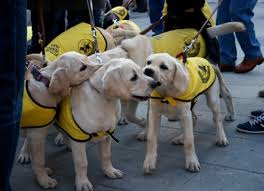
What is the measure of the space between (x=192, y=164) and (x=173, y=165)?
17cm

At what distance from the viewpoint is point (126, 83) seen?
278 centimetres

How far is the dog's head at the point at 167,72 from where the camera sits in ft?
9.88

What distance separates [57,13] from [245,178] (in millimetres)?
2553

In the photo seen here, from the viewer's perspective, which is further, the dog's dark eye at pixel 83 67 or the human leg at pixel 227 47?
the human leg at pixel 227 47

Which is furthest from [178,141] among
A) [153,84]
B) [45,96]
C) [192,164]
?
[45,96]

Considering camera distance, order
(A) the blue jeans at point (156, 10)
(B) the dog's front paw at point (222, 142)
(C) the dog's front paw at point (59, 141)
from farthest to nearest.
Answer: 1. (A) the blue jeans at point (156, 10)
2. (C) the dog's front paw at point (59, 141)
3. (B) the dog's front paw at point (222, 142)

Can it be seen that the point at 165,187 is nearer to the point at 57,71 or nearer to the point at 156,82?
the point at 156,82

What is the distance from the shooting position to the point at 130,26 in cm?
450

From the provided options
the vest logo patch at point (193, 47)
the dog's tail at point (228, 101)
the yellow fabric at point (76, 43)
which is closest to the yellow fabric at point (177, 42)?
the vest logo patch at point (193, 47)

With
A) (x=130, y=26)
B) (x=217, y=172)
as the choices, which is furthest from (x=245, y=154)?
(x=130, y=26)

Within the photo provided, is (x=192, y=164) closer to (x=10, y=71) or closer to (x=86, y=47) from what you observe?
(x=86, y=47)

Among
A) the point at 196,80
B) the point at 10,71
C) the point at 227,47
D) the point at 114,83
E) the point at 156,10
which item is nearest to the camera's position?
the point at 10,71

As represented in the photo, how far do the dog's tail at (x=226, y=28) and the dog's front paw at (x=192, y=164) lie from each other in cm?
136

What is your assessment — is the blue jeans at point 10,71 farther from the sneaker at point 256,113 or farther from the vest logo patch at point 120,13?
the vest logo patch at point 120,13
